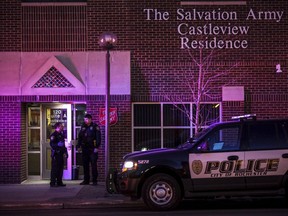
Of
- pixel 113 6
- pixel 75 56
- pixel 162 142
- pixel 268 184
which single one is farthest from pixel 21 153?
pixel 268 184

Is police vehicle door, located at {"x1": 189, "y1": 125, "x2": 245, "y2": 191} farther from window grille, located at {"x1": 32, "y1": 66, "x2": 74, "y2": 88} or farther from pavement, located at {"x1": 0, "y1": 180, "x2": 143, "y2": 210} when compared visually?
window grille, located at {"x1": 32, "y1": 66, "x2": 74, "y2": 88}

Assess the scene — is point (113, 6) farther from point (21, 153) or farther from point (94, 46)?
point (21, 153)

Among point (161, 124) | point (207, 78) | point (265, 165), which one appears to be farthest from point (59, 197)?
point (207, 78)

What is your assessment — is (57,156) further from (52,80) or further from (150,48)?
(150,48)

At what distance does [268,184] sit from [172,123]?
203 inches

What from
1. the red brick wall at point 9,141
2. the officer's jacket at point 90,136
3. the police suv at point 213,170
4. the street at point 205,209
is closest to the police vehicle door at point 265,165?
the police suv at point 213,170

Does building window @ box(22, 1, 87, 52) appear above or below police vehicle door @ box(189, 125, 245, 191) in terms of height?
above

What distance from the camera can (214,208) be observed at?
9.90m

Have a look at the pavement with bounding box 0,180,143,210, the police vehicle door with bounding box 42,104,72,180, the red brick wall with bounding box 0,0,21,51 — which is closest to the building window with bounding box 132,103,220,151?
the pavement with bounding box 0,180,143,210

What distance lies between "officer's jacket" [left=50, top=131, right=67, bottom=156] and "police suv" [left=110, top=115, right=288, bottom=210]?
13.2 ft

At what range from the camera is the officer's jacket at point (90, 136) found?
42.9 ft

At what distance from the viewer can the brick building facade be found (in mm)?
13844

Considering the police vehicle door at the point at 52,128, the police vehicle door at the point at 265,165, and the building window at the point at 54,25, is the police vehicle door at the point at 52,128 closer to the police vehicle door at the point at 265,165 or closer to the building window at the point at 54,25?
the building window at the point at 54,25

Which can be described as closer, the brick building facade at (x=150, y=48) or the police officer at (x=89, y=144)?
the police officer at (x=89, y=144)
